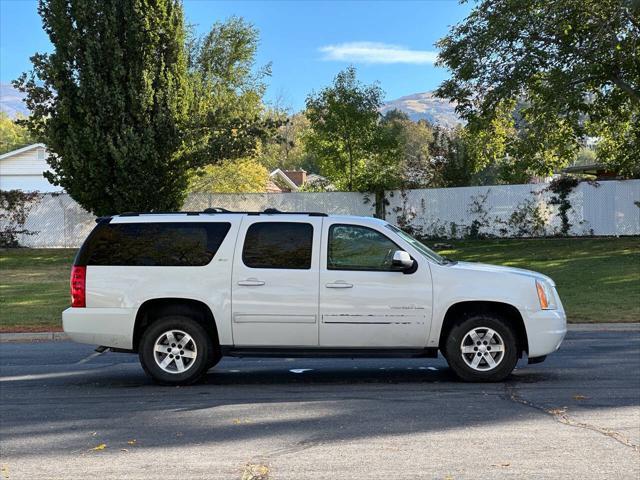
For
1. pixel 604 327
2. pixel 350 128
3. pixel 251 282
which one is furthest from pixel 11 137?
pixel 251 282

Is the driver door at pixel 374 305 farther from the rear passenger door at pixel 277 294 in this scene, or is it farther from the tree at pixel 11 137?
the tree at pixel 11 137

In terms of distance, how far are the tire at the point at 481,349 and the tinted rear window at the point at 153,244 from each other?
9.19 feet

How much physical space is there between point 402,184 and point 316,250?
931 inches

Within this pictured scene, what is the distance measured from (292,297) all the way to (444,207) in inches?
918

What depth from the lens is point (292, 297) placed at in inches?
327

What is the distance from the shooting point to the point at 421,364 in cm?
968

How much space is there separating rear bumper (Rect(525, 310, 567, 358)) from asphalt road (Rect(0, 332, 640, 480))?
40 centimetres

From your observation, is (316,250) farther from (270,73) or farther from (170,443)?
(270,73)

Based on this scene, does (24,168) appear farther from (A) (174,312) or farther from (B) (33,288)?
(A) (174,312)

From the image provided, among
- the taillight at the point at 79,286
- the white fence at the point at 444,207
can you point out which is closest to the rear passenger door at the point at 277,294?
the taillight at the point at 79,286

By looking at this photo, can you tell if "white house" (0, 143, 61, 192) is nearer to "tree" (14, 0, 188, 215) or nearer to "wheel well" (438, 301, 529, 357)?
"tree" (14, 0, 188, 215)

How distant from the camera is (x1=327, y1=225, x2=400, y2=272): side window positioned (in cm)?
834

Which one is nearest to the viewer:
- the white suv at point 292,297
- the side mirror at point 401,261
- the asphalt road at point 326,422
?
the asphalt road at point 326,422

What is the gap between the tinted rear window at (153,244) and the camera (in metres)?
8.52
